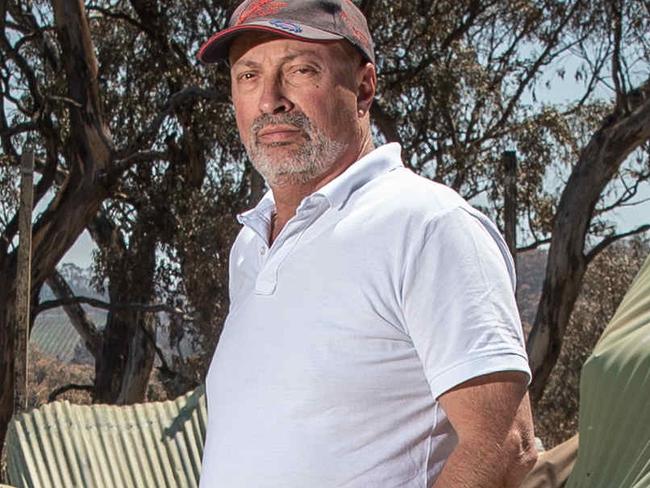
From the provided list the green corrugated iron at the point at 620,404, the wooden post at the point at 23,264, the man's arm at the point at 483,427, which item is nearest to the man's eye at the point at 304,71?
the man's arm at the point at 483,427

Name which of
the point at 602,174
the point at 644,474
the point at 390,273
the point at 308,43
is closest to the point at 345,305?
the point at 390,273

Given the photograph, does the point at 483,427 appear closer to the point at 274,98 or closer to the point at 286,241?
the point at 286,241

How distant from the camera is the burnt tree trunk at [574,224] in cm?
1099

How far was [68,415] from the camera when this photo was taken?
16.6 feet

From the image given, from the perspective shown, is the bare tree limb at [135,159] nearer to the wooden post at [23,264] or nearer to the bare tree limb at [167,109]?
the bare tree limb at [167,109]

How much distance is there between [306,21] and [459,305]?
452 millimetres

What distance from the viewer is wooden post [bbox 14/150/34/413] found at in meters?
7.57

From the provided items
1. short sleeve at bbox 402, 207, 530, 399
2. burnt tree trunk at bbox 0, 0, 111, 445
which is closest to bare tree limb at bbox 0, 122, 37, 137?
burnt tree trunk at bbox 0, 0, 111, 445

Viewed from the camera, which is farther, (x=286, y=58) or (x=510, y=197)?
(x=510, y=197)

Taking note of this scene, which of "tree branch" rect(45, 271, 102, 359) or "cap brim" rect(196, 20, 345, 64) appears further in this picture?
"tree branch" rect(45, 271, 102, 359)

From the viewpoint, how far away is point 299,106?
156cm

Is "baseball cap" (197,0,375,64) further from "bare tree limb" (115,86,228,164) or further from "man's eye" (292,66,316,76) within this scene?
"bare tree limb" (115,86,228,164)

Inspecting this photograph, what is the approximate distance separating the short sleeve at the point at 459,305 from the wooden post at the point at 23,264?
20.6 ft

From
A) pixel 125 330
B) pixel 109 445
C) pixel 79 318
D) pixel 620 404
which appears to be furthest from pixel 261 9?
pixel 79 318
